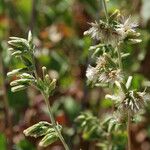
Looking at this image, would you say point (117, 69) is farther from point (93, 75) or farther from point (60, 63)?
point (60, 63)

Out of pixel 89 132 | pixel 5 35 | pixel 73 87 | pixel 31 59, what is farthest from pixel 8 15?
pixel 31 59

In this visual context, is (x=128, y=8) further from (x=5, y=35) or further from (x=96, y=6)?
(x=5, y=35)

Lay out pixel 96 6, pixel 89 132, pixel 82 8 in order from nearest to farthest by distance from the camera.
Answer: pixel 89 132, pixel 96 6, pixel 82 8

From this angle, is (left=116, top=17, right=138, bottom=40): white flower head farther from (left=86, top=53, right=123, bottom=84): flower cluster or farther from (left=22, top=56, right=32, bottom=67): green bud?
(left=22, top=56, right=32, bottom=67): green bud

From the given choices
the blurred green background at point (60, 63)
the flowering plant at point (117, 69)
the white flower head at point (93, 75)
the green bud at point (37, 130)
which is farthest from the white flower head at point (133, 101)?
the blurred green background at point (60, 63)

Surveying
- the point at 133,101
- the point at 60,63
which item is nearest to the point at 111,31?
the point at 133,101

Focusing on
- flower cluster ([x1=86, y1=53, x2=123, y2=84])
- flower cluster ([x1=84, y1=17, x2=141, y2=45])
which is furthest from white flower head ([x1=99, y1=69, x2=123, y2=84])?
flower cluster ([x1=84, y1=17, x2=141, y2=45])

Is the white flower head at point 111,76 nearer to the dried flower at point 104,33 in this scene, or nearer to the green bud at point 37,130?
the dried flower at point 104,33

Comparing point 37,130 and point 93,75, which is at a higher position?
point 93,75
